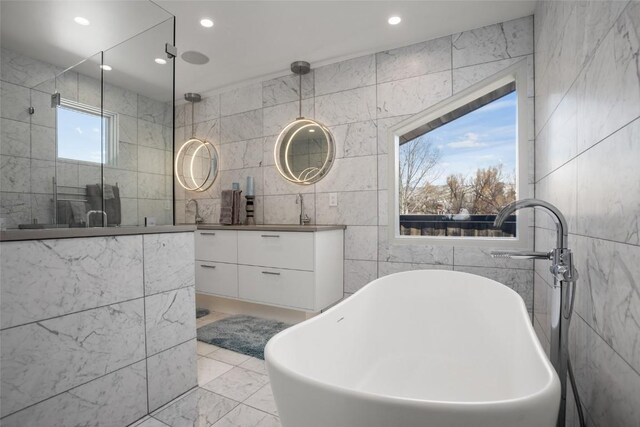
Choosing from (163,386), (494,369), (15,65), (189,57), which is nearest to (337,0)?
(189,57)

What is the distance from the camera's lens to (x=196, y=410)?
157cm

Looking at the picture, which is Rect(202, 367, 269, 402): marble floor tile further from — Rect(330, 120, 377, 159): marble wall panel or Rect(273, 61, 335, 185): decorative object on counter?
Rect(330, 120, 377, 159): marble wall panel

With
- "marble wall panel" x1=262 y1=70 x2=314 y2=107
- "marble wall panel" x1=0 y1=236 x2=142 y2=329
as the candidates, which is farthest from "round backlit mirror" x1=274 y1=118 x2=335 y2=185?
"marble wall panel" x1=0 y1=236 x2=142 y2=329

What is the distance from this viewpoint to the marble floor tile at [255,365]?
77.8 inches

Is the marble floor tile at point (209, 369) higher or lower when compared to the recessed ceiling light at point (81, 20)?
lower

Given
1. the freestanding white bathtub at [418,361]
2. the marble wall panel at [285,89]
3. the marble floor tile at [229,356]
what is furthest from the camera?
the marble wall panel at [285,89]

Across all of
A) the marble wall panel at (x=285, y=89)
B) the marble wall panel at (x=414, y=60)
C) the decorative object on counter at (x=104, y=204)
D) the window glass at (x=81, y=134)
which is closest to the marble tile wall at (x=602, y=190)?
the marble wall panel at (x=414, y=60)

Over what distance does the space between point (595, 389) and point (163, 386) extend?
5.90 feet

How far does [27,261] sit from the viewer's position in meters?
1.11

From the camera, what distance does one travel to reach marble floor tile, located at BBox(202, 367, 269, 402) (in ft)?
5.66

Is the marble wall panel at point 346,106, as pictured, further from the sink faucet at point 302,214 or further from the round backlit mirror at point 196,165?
the round backlit mirror at point 196,165

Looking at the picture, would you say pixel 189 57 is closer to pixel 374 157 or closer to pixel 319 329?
pixel 374 157

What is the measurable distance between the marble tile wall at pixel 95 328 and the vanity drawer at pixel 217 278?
117 centimetres

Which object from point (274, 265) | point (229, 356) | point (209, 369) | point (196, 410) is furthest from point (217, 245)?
point (196, 410)
